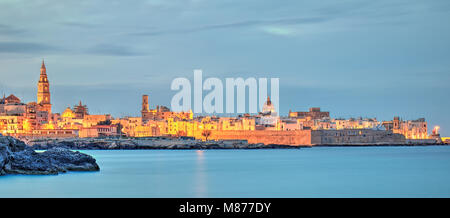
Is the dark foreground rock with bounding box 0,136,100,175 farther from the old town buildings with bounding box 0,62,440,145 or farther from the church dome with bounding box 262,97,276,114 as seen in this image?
the church dome with bounding box 262,97,276,114

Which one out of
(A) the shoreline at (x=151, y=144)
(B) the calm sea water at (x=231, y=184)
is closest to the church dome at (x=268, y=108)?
(A) the shoreline at (x=151, y=144)

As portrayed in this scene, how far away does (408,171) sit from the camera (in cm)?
3203

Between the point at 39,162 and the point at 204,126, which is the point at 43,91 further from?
the point at 39,162

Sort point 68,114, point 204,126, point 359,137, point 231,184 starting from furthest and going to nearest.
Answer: point 68,114 → point 359,137 → point 204,126 → point 231,184

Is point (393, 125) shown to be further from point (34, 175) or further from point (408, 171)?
point (34, 175)

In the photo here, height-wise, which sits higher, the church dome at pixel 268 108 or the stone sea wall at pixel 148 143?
the church dome at pixel 268 108

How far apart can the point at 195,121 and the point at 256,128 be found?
8.38 m

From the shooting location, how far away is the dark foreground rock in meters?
25.4

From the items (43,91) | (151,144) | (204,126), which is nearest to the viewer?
(151,144)

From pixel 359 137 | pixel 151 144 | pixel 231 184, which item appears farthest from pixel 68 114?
pixel 231 184

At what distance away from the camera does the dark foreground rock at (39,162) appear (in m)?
25.4

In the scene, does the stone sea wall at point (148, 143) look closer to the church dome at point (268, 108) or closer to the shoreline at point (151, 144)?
the shoreline at point (151, 144)

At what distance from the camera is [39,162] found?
2653cm
